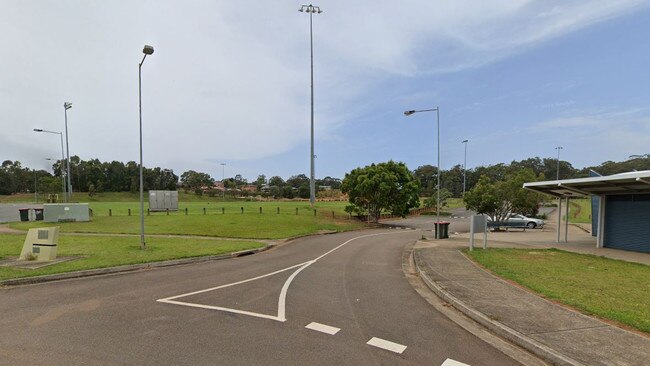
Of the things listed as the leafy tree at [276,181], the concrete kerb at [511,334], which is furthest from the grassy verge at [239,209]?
the leafy tree at [276,181]

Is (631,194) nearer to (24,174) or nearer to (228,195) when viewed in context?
(228,195)

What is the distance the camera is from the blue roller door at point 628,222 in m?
18.4

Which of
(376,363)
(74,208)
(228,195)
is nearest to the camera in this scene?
(376,363)

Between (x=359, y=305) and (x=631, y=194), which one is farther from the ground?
(x=631, y=194)

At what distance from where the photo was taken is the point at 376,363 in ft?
15.6

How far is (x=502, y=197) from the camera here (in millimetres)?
34031

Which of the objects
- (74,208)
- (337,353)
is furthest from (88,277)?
(74,208)

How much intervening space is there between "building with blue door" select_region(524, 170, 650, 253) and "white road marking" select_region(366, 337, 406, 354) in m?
16.6

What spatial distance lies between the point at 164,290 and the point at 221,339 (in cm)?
394

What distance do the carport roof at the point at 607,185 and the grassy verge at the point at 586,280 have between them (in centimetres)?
376

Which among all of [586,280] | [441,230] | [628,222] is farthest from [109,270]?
[628,222]

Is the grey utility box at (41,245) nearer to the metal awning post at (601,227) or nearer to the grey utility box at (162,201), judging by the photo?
the metal awning post at (601,227)

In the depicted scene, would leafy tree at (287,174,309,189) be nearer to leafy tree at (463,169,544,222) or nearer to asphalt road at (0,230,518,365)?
leafy tree at (463,169,544,222)

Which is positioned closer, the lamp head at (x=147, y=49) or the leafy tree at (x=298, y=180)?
the lamp head at (x=147, y=49)
